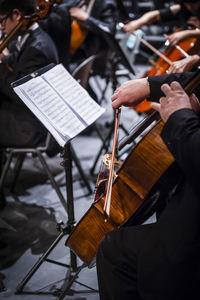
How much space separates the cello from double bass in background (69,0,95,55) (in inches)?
90.9

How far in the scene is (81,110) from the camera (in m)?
1.49

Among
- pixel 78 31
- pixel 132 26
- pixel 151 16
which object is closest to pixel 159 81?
pixel 132 26

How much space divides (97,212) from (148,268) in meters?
0.33

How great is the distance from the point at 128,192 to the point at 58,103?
1.72ft

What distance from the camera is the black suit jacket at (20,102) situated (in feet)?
6.38

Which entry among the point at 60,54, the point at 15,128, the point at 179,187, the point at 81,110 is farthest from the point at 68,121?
the point at 60,54

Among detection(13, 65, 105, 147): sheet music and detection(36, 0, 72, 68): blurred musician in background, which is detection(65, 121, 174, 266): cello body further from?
detection(36, 0, 72, 68): blurred musician in background

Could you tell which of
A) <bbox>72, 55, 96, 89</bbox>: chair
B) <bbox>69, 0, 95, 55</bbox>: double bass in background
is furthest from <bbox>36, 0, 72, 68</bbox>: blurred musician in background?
<bbox>72, 55, 96, 89</bbox>: chair

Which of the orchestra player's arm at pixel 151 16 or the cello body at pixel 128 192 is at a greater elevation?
the orchestra player's arm at pixel 151 16

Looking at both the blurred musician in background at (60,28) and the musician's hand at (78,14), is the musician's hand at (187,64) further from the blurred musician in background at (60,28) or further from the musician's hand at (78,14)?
the musician's hand at (78,14)

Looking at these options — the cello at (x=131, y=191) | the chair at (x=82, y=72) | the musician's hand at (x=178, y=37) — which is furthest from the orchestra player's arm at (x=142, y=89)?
the musician's hand at (x=178, y=37)

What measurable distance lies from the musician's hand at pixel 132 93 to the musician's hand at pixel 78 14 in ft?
6.84

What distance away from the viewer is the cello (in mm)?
1021

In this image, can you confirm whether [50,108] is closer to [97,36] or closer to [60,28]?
[60,28]
